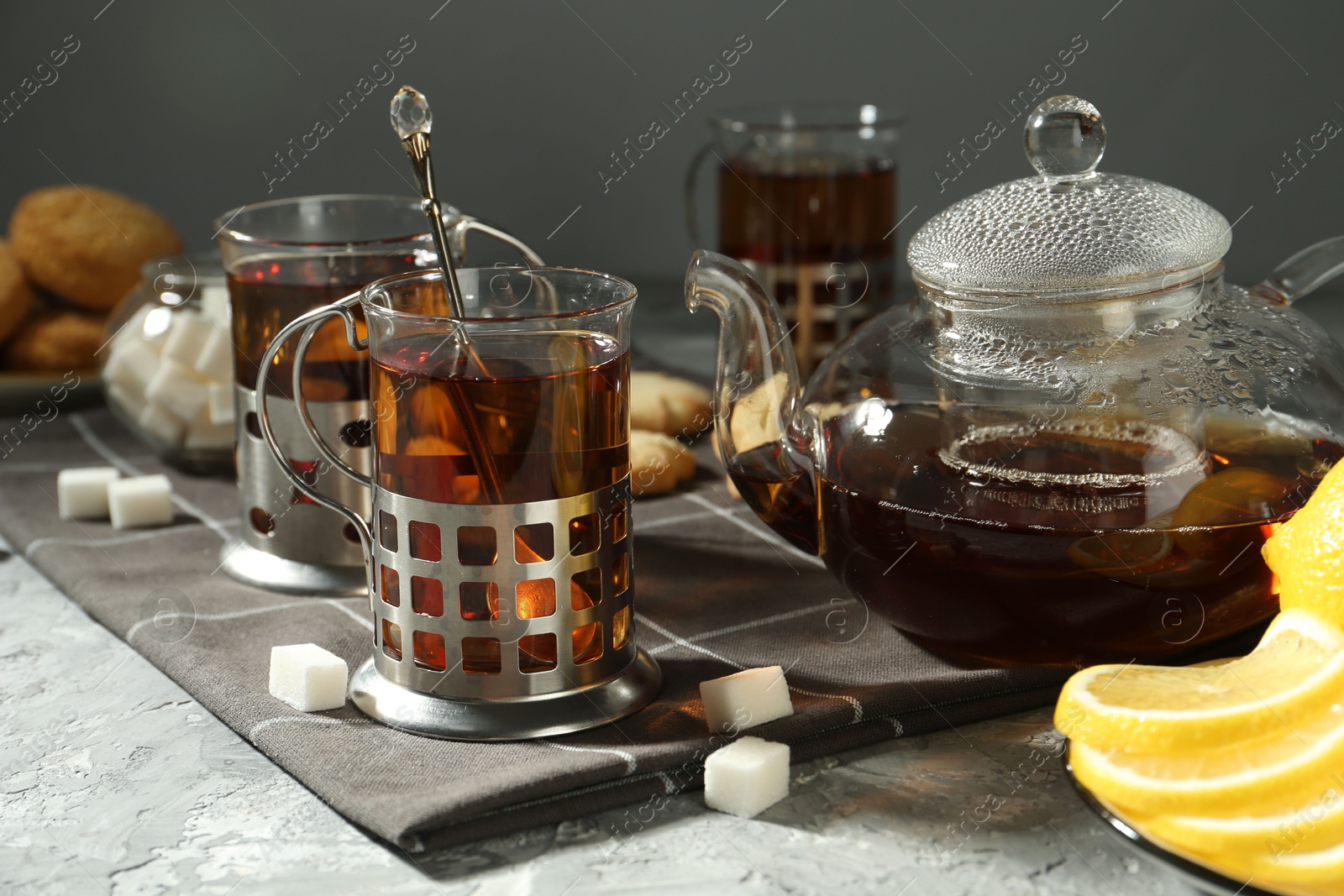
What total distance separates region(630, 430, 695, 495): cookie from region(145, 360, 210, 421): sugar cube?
463mm

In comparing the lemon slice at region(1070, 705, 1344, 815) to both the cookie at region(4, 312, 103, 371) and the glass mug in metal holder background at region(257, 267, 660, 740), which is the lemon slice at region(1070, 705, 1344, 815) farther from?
the cookie at region(4, 312, 103, 371)

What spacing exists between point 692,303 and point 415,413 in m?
0.25

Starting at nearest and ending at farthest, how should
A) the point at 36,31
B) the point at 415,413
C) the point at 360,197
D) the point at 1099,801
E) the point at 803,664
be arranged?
the point at 1099,801, the point at 415,413, the point at 803,664, the point at 360,197, the point at 36,31

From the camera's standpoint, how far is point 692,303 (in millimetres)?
1068

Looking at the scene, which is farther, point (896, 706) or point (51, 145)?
point (51, 145)

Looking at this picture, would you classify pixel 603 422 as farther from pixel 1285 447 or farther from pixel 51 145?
pixel 51 145

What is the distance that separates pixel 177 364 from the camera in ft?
4.95

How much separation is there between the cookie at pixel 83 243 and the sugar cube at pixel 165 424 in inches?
10.4

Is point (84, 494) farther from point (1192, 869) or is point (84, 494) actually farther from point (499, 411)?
point (1192, 869)

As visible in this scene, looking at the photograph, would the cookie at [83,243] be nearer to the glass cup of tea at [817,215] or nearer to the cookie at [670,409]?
the cookie at [670,409]

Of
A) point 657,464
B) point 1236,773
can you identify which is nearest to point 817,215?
point 657,464

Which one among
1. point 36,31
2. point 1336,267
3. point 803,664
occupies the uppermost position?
point 36,31

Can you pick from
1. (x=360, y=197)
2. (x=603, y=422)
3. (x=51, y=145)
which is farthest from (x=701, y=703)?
(x=51, y=145)

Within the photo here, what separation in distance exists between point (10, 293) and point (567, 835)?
1171 millimetres
